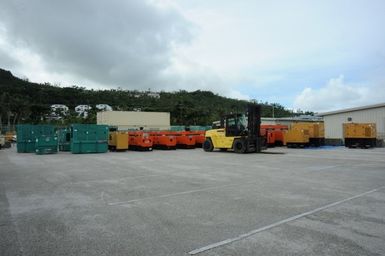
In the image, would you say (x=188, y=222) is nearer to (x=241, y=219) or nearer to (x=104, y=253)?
(x=241, y=219)

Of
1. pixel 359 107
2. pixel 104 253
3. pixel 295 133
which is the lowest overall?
pixel 104 253

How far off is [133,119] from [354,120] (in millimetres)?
37483

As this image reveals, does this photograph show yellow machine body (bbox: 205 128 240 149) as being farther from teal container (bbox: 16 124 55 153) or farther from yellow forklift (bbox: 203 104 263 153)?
teal container (bbox: 16 124 55 153)

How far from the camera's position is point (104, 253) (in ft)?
16.4

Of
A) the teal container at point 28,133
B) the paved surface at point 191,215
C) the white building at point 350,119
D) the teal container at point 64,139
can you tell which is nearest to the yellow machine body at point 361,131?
the white building at point 350,119

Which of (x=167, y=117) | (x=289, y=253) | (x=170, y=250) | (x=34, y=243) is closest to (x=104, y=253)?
(x=170, y=250)

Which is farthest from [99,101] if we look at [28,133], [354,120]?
[354,120]

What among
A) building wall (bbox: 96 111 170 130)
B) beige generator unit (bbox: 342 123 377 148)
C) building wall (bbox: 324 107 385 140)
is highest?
building wall (bbox: 96 111 170 130)

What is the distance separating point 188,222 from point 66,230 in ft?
7.01

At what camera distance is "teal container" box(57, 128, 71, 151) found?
28.4m

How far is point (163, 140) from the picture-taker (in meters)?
31.8

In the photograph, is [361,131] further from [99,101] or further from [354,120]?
[99,101]

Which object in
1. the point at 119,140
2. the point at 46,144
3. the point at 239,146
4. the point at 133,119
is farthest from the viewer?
the point at 133,119

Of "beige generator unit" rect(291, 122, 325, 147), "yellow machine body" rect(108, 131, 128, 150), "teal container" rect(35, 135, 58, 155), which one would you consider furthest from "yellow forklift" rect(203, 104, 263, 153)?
"teal container" rect(35, 135, 58, 155)
